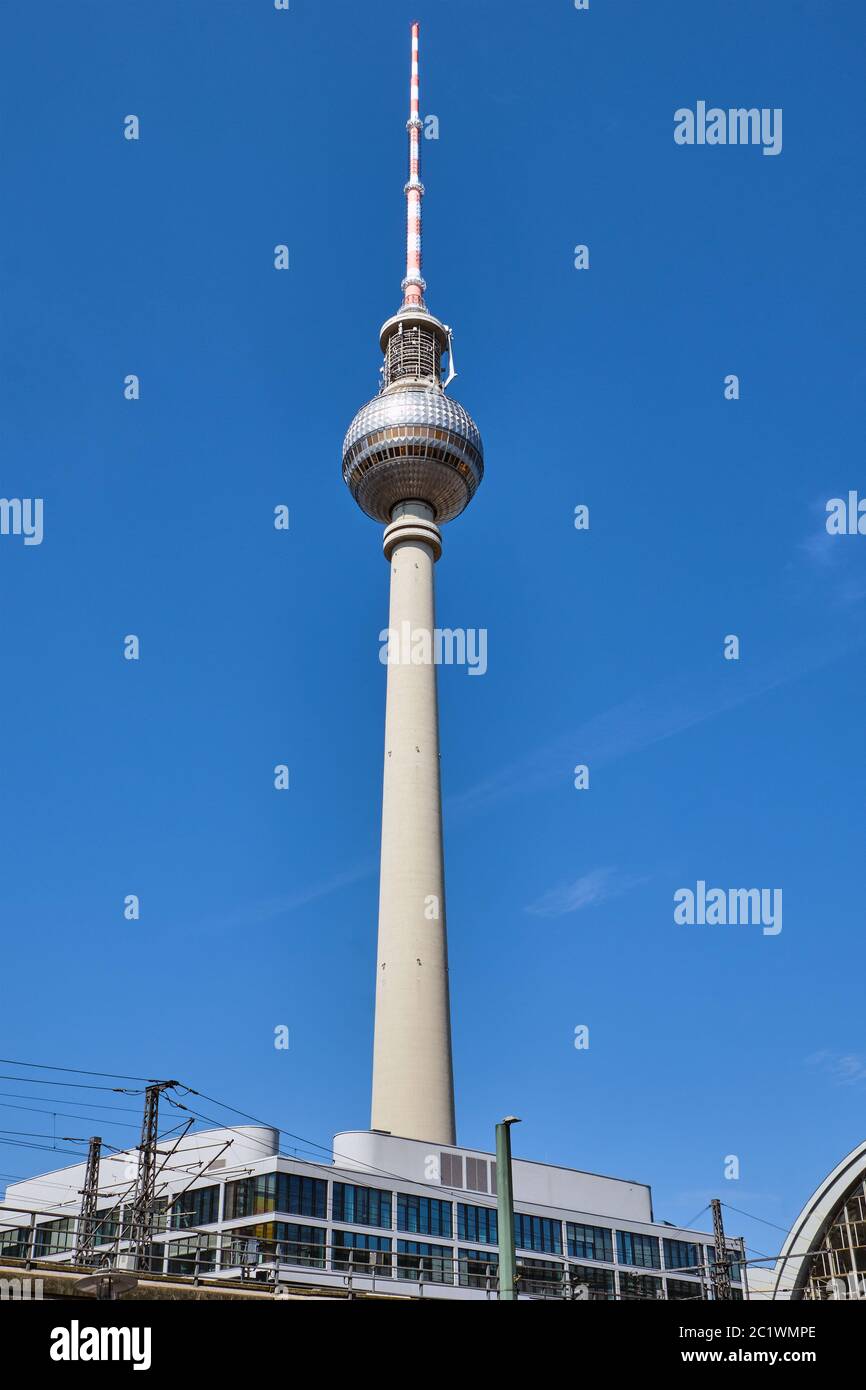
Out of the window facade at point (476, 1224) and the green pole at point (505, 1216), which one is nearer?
the green pole at point (505, 1216)

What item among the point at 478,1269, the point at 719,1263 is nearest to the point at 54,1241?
the point at 478,1269

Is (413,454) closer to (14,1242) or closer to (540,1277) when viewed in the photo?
(540,1277)

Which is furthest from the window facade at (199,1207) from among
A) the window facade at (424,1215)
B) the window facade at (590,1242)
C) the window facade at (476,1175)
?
the window facade at (590,1242)

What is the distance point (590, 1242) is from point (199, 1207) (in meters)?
27.7

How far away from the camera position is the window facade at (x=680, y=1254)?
90.3 meters

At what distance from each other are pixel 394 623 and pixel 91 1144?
2003 inches

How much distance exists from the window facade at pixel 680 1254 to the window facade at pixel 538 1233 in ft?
37.0

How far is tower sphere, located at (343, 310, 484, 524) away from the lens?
105438mm

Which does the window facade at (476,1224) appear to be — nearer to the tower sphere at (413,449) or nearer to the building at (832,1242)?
the building at (832,1242)
